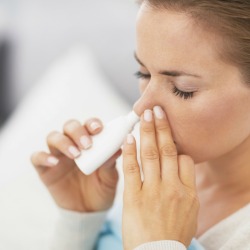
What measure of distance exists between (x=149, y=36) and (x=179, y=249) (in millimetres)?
392

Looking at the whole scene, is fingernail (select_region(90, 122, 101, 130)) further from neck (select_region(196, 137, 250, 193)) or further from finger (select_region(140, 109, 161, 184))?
neck (select_region(196, 137, 250, 193))

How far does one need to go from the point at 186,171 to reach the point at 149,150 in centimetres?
8

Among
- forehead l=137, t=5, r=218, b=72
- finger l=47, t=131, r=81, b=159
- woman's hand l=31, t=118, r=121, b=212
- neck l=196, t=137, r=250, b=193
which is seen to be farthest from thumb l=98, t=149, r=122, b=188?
forehead l=137, t=5, r=218, b=72

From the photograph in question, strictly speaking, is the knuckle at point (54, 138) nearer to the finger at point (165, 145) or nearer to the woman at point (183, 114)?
the woman at point (183, 114)

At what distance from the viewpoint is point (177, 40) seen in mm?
943

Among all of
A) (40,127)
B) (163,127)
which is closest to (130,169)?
(163,127)

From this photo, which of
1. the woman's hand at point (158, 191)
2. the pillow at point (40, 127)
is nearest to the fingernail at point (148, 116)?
the woman's hand at point (158, 191)

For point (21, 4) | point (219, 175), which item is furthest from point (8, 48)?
point (219, 175)

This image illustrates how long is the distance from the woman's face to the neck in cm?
12

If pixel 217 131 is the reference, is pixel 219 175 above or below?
below

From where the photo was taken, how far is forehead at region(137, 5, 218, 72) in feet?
3.08

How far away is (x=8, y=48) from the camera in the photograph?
2234 mm

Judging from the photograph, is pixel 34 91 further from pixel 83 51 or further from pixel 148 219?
pixel 148 219

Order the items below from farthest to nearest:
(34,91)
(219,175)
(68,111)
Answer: (34,91)
(68,111)
(219,175)
